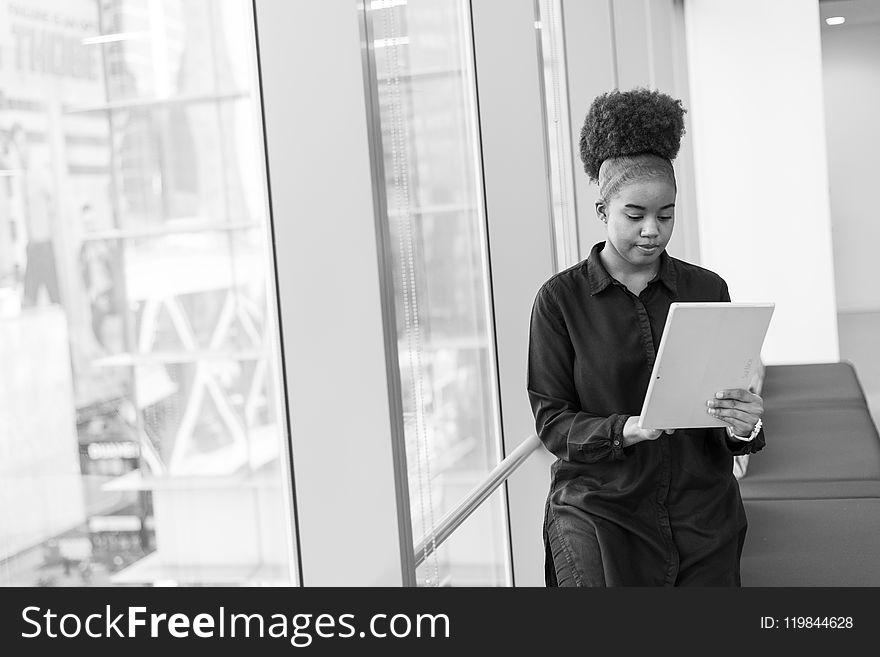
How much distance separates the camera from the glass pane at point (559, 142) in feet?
11.0

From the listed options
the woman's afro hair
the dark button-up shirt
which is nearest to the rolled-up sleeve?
the dark button-up shirt

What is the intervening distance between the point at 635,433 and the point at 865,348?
7.83 m

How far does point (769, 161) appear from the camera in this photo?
7.05 meters

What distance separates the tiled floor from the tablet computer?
505 cm

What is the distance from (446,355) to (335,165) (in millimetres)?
2402

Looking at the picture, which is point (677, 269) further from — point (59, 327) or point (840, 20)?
point (840, 20)

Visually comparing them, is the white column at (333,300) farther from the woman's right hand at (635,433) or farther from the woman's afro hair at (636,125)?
Answer: the woman's afro hair at (636,125)

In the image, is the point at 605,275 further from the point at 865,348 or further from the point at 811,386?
the point at 865,348

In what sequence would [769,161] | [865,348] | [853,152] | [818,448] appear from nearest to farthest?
[818,448]
[769,161]
[865,348]
[853,152]

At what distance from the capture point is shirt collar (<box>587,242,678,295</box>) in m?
1.68

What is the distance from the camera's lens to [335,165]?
143 cm

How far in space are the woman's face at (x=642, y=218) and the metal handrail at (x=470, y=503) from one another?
0.68m

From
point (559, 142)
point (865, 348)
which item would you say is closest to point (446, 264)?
point (559, 142)

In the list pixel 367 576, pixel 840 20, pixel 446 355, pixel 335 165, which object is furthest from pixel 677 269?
pixel 840 20
